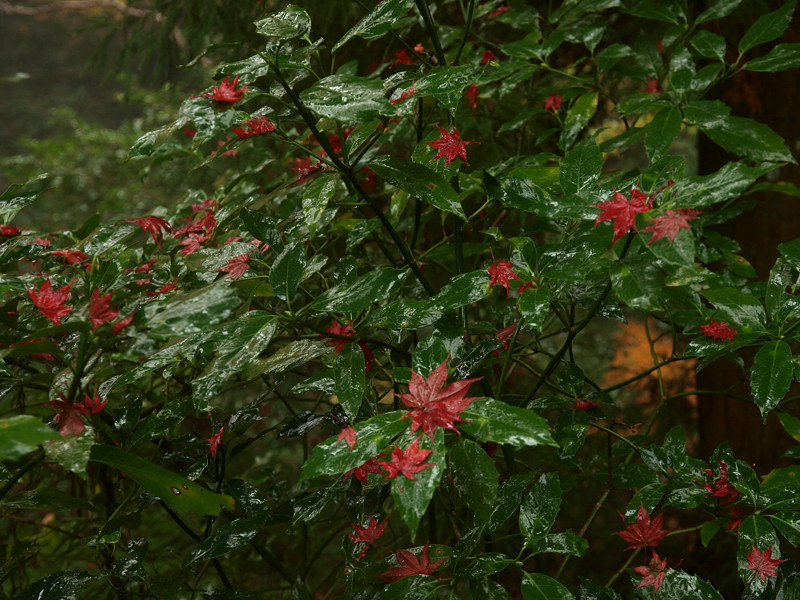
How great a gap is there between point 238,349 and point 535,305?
349 mm

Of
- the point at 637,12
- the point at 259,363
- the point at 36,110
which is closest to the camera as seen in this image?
the point at 259,363

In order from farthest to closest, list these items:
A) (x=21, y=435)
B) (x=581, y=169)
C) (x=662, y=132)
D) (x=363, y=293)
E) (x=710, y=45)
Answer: (x=710, y=45) → (x=662, y=132) → (x=581, y=169) → (x=363, y=293) → (x=21, y=435)

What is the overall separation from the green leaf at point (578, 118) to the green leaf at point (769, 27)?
0.28 m

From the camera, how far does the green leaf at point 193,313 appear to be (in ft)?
2.08

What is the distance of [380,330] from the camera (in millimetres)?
1138

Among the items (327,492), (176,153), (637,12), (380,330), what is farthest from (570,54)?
(327,492)

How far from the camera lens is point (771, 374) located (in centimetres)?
86

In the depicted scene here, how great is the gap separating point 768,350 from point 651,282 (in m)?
0.26

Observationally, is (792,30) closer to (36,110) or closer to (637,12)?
(637,12)

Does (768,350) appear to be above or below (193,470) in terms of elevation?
above

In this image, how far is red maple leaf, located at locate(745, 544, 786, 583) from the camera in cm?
89

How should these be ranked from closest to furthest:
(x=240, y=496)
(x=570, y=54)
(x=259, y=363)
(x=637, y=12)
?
1. (x=259, y=363)
2. (x=240, y=496)
3. (x=637, y=12)
4. (x=570, y=54)

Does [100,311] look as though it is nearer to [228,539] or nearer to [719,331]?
[228,539]

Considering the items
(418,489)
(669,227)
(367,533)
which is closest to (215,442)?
(367,533)
